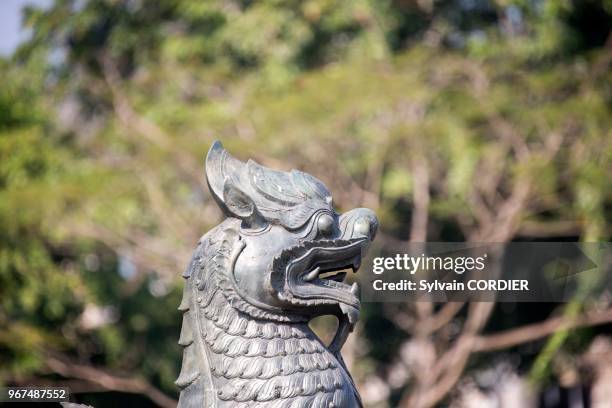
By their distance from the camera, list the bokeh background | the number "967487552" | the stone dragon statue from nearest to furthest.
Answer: the stone dragon statue < the number "967487552" < the bokeh background

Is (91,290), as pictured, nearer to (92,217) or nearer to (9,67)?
(92,217)

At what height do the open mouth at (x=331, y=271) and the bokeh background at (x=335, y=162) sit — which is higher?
the open mouth at (x=331, y=271)

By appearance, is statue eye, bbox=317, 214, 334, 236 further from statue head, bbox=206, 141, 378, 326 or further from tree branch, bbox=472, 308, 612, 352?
tree branch, bbox=472, 308, 612, 352

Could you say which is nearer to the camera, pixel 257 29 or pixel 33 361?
pixel 33 361

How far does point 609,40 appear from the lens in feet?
48.3

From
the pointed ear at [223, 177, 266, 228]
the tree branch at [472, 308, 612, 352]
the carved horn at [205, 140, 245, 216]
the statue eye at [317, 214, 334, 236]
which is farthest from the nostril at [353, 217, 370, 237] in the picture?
the tree branch at [472, 308, 612, 352]

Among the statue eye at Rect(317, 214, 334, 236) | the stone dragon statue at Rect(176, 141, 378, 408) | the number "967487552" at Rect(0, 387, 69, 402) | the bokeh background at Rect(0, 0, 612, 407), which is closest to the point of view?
the stone dragon statue at Rect(176, 141, 378, 408)

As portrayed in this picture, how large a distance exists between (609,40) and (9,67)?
8.94 metres

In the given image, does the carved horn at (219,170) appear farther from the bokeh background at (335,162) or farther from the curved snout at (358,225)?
the bokeh background at (335,162)

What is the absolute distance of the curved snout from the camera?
152 inches

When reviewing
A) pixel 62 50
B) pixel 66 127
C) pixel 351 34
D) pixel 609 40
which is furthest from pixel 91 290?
pixel 609 40

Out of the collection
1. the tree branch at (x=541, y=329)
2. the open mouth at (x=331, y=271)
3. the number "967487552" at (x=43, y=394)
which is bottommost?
the tree branch at (x=541, y=329)

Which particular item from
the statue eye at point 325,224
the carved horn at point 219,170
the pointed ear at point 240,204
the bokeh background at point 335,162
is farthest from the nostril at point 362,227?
the bokeh background at point 335,162

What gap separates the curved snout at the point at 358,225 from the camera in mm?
3854
